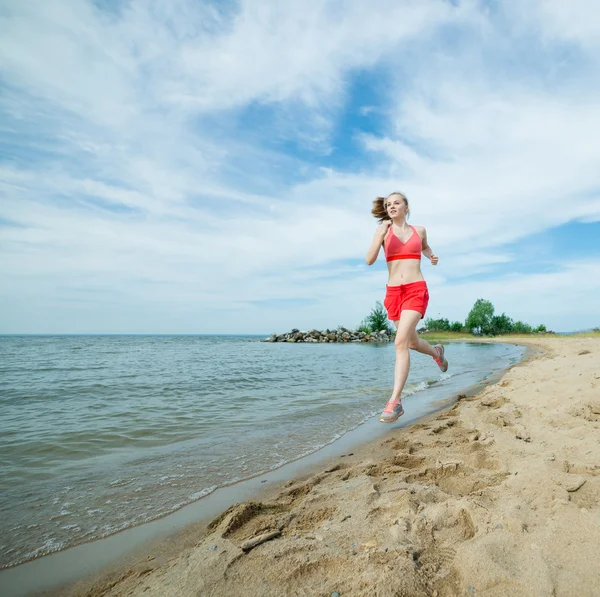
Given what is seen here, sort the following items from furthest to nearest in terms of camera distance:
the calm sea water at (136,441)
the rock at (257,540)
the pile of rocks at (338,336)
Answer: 1. the pile of rocks at (338,336)
2. the calm sea water at (136,441)
3. the rock at (257,540)

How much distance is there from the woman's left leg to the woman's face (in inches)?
39.4

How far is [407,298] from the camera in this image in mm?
3801

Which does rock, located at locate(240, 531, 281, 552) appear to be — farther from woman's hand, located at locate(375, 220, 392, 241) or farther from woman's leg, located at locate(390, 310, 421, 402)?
woman's hand, located at locate(375, 220, 392, 241)

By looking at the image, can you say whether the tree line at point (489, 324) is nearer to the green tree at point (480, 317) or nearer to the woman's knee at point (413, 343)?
the green tree at point (480, 317)

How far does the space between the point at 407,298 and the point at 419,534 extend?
7.36 ft

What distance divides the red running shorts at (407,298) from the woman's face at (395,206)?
0.73 m

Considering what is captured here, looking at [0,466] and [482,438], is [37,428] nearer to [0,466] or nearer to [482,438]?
[0,466]

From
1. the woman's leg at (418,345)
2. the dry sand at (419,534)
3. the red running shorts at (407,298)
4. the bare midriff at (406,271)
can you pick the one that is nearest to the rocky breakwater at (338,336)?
the woman's leg at (418,345)

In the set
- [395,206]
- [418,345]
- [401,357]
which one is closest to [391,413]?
[401,357]

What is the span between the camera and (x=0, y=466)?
13.8ft

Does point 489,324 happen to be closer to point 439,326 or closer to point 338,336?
point 439,326

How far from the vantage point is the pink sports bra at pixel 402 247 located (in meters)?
3.78

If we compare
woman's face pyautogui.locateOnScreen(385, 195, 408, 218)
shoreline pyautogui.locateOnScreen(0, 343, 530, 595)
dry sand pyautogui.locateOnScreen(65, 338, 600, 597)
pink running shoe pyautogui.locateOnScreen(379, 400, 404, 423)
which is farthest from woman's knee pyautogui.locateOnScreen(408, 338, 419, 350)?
shoreline pyautogui.locateOnScreen(0, 343, 530, 595)

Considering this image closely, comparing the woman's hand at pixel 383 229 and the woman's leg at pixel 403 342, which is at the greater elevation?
the woman's hand at pixel 383 229
